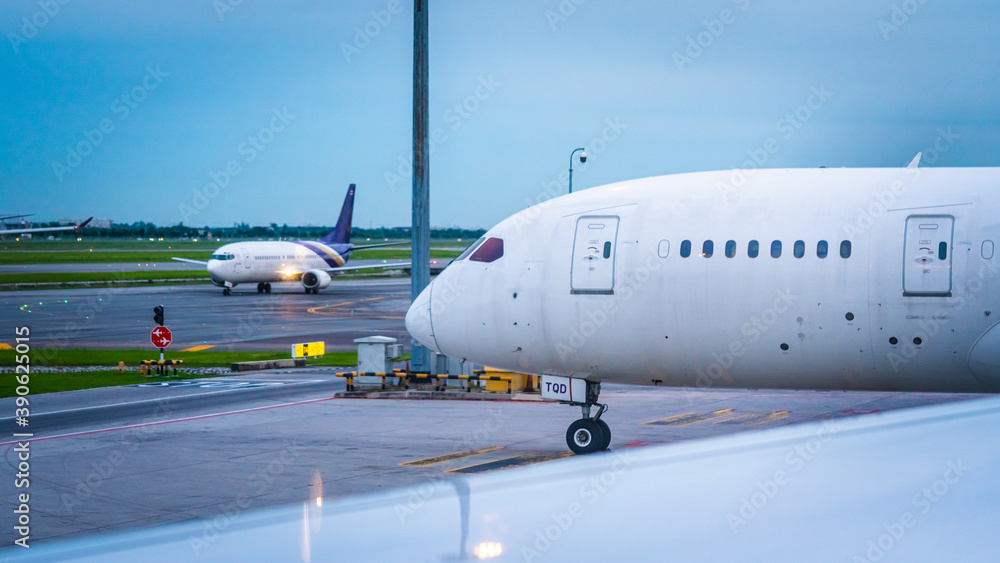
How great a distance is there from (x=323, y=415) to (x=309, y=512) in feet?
55.3

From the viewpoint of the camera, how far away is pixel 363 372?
24.6 m

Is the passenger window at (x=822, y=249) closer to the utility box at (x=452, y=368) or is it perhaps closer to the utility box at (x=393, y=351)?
the utility box at (x=452, y=368)

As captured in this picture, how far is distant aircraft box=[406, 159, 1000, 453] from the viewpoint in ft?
42.4

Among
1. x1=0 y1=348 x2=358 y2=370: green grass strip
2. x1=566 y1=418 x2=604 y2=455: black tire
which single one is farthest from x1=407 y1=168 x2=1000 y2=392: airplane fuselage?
x1=0 y1=348 x2=358 y2=370: green grass strip

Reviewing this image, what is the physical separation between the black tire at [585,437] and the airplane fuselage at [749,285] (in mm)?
800

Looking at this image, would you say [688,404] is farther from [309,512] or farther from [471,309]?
[309,512]

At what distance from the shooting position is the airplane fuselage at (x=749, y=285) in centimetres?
1291

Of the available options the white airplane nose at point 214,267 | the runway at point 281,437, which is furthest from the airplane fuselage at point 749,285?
the white airplane nose at point 214,267

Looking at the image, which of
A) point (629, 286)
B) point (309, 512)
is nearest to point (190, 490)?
point (629, 286)

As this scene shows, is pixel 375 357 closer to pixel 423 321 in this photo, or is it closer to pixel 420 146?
pixel 420 146

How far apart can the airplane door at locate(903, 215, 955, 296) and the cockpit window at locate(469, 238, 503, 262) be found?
5.76m

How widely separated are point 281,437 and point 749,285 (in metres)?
8.92

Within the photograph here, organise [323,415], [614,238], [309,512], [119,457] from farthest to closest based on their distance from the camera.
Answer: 1. [323,415]
2. [119,457]
3. [614,238]
4. [309,512]

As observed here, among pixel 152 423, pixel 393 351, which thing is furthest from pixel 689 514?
pixel 393 351
